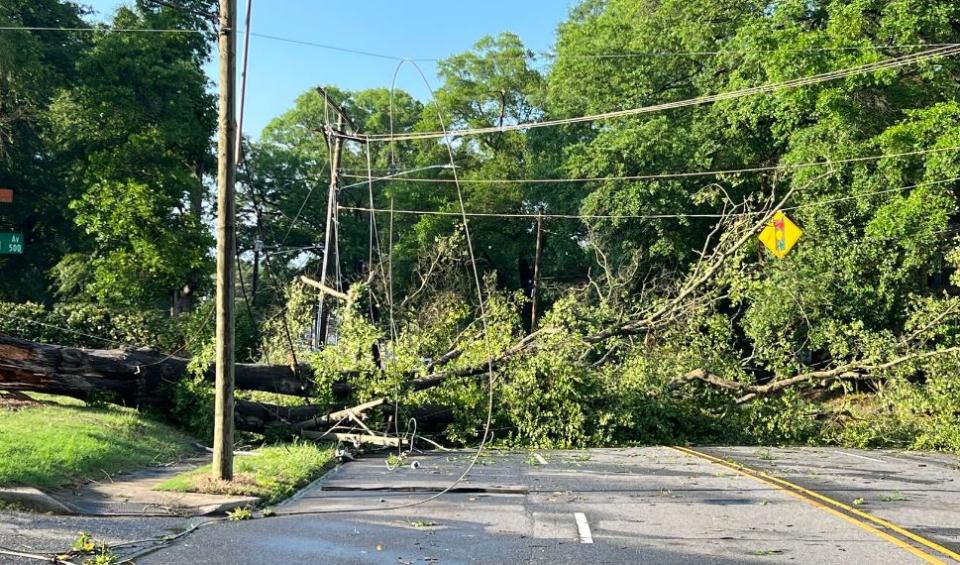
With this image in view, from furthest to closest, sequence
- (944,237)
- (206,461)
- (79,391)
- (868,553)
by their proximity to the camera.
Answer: (944,237), (79,391), (206,461), (868,553)

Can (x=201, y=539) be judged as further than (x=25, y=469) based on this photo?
No

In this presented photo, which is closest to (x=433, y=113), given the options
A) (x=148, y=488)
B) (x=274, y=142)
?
(x=274, y=142)

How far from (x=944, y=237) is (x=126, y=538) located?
70.8 ft

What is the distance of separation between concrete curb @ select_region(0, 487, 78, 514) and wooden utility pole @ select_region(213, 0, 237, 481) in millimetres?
1905

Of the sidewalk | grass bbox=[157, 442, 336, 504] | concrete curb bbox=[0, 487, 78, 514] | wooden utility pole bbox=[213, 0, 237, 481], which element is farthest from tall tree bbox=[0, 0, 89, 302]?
concrete curb bbox=[0, 487, 78, 514]

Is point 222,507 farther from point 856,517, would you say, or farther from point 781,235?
point 781,235

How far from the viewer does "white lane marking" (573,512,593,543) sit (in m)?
6.97

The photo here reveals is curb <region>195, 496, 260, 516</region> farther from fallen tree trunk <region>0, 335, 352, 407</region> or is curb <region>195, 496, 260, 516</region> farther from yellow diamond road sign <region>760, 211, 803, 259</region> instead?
yellow diamond road sign <region>760, 211, 803, 259</region>

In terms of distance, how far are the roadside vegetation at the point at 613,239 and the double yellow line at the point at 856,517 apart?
14.5 ft

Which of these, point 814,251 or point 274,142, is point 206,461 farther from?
point 274,142

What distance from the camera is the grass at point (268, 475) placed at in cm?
899

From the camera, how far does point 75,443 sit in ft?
33.6

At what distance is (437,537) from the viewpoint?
7.10m

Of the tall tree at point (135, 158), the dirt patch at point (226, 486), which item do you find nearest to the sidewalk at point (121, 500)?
the dirt patch at point (226, 486)
